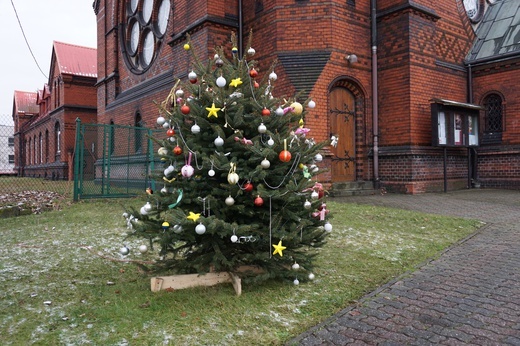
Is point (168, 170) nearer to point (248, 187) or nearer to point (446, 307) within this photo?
point (248, 187)

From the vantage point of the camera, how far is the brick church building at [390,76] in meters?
10.9

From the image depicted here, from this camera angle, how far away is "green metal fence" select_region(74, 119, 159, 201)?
10602 millimetres

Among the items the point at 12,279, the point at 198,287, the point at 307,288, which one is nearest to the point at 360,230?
the point at 307,288

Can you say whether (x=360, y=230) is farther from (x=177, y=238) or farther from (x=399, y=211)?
(x=177, y=238)

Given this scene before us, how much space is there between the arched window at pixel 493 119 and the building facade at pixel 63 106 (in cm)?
2300

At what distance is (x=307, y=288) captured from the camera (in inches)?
150

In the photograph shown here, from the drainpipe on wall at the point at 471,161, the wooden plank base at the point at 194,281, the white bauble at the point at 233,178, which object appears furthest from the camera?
the drainpipe on wall at the point at 471,161

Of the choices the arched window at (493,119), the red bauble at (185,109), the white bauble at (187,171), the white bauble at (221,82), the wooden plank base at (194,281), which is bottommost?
the wooden plank base at (194,281)

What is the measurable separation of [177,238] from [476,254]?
3.88m

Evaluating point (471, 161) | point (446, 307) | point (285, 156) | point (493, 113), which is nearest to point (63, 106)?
point (471, 161)

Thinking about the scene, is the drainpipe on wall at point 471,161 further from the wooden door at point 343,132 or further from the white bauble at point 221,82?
the white bauble at point 221,82

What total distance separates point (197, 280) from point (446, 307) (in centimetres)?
218

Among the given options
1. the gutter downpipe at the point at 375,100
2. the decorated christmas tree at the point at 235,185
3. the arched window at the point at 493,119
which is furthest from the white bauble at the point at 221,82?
the arched window at the point at 493,119

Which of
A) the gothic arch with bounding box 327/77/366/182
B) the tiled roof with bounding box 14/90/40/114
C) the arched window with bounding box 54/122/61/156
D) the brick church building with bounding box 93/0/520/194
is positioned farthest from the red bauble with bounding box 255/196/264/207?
the tiled roof with bounding box 14/90/40/114
